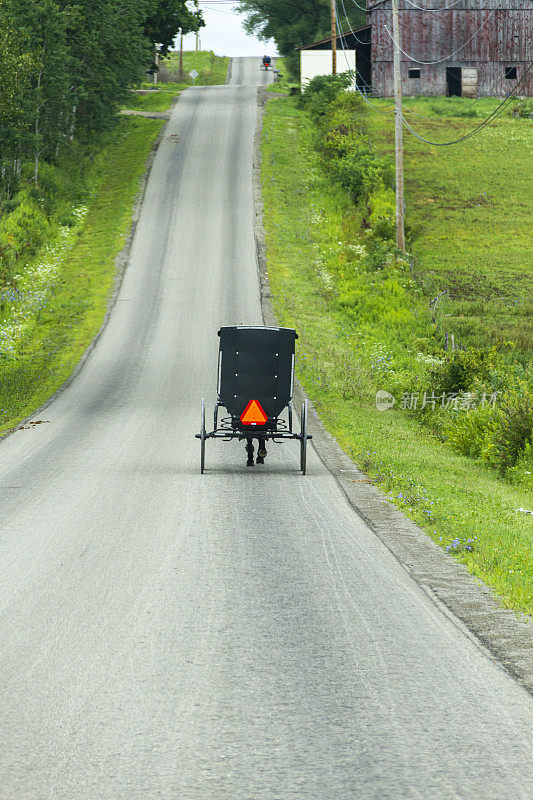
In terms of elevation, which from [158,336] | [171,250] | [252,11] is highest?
[252,11]

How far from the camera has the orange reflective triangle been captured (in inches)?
519

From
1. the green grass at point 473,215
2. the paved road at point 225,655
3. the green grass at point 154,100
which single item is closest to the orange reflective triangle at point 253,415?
the paved road at point 225,655

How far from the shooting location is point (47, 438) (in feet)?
55.2

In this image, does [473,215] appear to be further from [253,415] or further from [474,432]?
[253,415]

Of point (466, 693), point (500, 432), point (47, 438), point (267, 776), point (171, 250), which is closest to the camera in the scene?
point (267, 776)

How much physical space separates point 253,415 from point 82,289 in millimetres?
22482

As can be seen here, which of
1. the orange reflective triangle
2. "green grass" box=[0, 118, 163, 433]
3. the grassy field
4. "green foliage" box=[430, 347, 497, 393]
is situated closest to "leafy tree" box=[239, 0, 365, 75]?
the grassy field

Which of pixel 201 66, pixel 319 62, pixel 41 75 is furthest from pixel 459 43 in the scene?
pixel 201 66

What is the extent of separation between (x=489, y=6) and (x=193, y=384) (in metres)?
54.6

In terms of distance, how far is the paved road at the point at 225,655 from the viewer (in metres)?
4.18

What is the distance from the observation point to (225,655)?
5.65m

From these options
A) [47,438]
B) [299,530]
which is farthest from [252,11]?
[299,530]

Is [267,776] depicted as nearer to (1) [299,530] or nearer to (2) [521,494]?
(1) [299,530]

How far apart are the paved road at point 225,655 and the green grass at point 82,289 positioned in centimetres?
945
